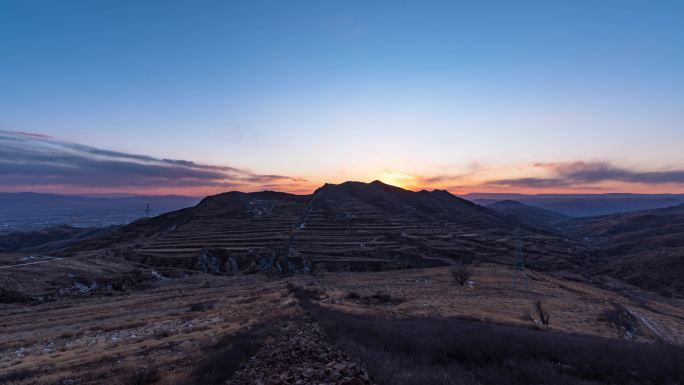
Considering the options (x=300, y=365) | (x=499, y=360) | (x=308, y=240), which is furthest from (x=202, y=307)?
(x=308, y=240)

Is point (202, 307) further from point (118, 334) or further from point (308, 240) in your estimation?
point (308, 240)

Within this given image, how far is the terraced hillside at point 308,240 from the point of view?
89000mm

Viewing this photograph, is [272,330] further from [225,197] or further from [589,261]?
[225,197]

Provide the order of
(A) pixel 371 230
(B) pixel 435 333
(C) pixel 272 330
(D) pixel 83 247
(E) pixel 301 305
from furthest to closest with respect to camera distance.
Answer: (A) pixel 371 230 < (D) pixel 83 247 < (E) pixel 301 305 < (C) pixel 272 330 < (B) pixel 435 333

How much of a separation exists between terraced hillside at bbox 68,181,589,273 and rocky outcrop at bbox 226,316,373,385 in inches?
2774

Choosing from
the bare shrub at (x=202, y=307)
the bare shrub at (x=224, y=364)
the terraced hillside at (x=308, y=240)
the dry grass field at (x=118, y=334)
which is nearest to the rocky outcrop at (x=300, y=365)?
the bare shrub at (x=224, y=364)

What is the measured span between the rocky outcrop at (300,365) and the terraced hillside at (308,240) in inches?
2774

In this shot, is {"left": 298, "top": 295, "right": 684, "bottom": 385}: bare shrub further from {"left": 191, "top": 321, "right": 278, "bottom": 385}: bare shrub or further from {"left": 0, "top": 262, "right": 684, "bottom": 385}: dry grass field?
{"left": 0, "top": 262, "right": 684, "bottom": 385}: dry grass field

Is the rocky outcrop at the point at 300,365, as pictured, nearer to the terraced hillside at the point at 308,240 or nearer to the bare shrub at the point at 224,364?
the bare shrub at the point at 224,364

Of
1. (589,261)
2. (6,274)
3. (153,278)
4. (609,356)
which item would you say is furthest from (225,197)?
(609,356)

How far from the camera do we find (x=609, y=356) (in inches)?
535

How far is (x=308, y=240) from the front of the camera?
110 meters

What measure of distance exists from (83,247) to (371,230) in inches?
3517

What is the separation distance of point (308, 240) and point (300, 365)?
98.5 meters
